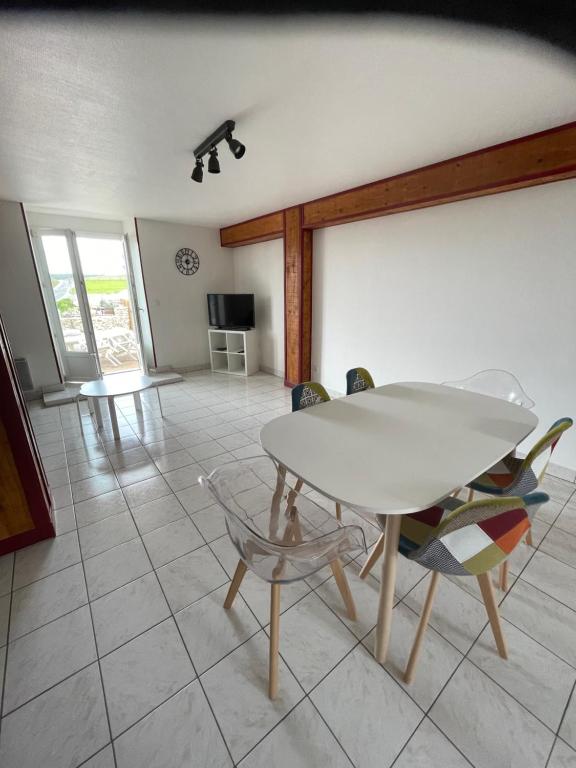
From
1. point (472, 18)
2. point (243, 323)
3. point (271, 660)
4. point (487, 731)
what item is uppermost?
point (472, 18)

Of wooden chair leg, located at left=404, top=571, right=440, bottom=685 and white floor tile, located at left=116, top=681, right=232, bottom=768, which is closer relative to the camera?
white floor tile, located at left=116, top=681, right=232, bottom=768

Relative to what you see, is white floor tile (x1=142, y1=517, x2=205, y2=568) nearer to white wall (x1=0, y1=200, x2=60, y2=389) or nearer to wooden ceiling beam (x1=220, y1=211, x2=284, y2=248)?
white wall (x1=0, y1=200, x2=60, y2=389)

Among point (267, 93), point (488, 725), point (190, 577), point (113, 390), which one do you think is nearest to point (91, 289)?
point (113, 390)

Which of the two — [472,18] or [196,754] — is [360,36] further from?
[196,754]

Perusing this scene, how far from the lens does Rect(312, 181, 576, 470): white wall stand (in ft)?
7.25

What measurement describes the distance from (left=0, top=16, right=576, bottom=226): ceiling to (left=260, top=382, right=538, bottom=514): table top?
162 cm

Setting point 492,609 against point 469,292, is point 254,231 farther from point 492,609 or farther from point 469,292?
point 492,609

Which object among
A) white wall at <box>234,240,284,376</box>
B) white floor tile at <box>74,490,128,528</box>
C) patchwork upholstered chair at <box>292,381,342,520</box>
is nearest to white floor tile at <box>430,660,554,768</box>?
patchwork upholstered chair at <box>292,381,342,520</box>

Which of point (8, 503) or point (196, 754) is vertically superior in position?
point (8, 503)

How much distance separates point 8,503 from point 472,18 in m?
3.10

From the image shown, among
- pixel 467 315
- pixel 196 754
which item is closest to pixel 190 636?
pixel 196 754

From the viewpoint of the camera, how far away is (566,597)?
147 centimetres

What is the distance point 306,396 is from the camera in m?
2.02

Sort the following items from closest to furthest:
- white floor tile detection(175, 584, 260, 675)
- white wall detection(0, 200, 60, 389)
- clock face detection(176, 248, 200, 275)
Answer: white floor tile detection(175, 584, 260, 675) → white wall detection(0, 200, 60, 389) → clock face detection(176, 248, 200, 275)
